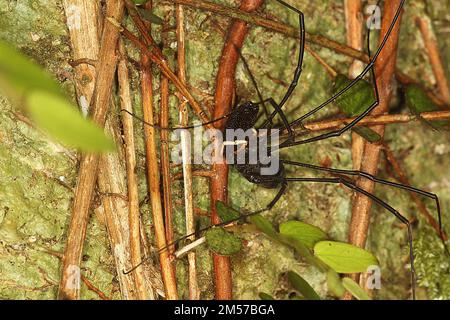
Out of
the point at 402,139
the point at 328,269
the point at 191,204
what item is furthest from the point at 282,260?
the point at 402,139

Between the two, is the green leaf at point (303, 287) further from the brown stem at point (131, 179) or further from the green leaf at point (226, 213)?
the brown stem at point (131, 179)

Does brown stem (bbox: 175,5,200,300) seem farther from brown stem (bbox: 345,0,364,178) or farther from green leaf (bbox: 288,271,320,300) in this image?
brown stem (bbox: 345,0,364,178)

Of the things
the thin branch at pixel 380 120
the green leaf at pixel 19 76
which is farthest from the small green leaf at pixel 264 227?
the green leaf at pixel 19 76

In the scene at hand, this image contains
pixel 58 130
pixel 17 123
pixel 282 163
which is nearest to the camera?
pixel 58 130

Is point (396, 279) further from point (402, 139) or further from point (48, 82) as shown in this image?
point (48, 82)

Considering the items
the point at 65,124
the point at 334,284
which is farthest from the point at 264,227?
the point at 65,124

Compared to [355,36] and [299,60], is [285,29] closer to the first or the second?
[299,60]
